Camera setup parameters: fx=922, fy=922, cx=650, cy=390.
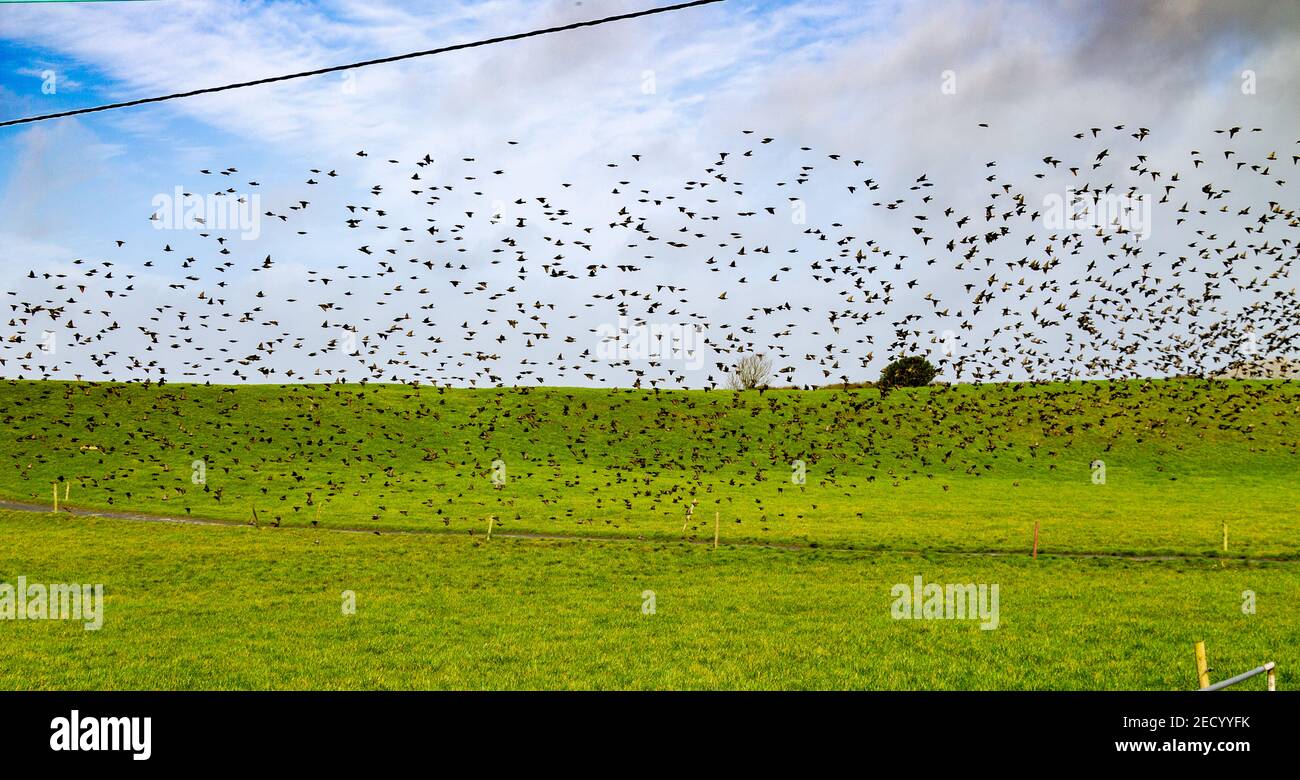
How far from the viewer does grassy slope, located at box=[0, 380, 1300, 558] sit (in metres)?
52.6

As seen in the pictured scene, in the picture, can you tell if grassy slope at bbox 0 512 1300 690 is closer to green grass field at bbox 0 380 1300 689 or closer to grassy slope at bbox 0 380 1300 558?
green grass field at bbox 0 380 1300 689

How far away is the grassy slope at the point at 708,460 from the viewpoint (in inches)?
2072

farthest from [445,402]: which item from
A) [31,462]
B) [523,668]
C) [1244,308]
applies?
[523,668]

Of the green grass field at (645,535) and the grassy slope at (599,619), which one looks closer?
the grassy slope at (599,619)

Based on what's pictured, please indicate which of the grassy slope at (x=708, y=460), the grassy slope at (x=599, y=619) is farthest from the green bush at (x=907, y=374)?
the grassy slope at (x=599, y=619)

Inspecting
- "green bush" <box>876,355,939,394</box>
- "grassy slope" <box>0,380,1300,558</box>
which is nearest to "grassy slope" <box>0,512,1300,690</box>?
"grassy slope" <box>0,380,1300,558</box>

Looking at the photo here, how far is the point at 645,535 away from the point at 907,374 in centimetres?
8880

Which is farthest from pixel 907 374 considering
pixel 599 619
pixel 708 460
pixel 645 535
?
pixel 599 619

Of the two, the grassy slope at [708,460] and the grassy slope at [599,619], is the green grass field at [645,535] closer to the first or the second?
the grassy slope at [599,619]

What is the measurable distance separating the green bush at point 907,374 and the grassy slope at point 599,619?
89.3m

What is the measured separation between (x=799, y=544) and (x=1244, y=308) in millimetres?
24291

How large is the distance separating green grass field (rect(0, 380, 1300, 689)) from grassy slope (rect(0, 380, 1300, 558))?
1.55ft
